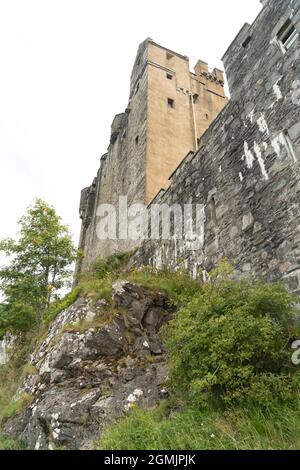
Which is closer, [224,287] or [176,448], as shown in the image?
[176,448]

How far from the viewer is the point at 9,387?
22.0 feet

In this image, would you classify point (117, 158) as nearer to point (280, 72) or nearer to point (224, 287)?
point (280, 72)

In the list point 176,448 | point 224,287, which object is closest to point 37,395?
point 176,448

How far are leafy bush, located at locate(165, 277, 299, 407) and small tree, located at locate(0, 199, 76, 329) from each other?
786 centimetres

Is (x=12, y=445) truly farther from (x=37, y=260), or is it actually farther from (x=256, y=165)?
(x=37, y=260)

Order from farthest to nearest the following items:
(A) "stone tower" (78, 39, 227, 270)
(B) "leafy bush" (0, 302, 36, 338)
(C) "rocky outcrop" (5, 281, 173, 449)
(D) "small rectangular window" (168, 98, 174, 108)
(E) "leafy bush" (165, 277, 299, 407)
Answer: (D) "small rectangular window" (168, 98, 174, 108) → (A) "stone tower" (78, 39, 227, 270) → (B) "leafy bush" (0, 302, 36, 338) → (C) "rocky outcrop" (5, 281, 173, 449) → (E) "leafy bush" (165, 277, 299, 407)

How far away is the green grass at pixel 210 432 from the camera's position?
2.71 meters

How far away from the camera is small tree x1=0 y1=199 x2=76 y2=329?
11.0 meters

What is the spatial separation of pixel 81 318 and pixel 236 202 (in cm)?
351

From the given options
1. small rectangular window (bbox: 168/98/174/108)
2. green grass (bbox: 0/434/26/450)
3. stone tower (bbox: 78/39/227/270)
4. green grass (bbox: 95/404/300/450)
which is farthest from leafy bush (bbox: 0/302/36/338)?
A: small rectangular window (bbox: 168/98/174/108)

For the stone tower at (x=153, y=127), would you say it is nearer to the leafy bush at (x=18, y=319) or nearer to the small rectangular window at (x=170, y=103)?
the small rectangular window at (x=170, y=103)

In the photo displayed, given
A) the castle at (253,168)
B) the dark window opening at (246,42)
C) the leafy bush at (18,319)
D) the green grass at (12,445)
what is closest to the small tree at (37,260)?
the leafy bush at (18,319)

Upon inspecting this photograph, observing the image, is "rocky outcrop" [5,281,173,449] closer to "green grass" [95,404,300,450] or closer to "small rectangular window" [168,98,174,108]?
"green grass" [95,404,300,450]

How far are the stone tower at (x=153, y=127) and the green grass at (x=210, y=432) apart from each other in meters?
8.16
